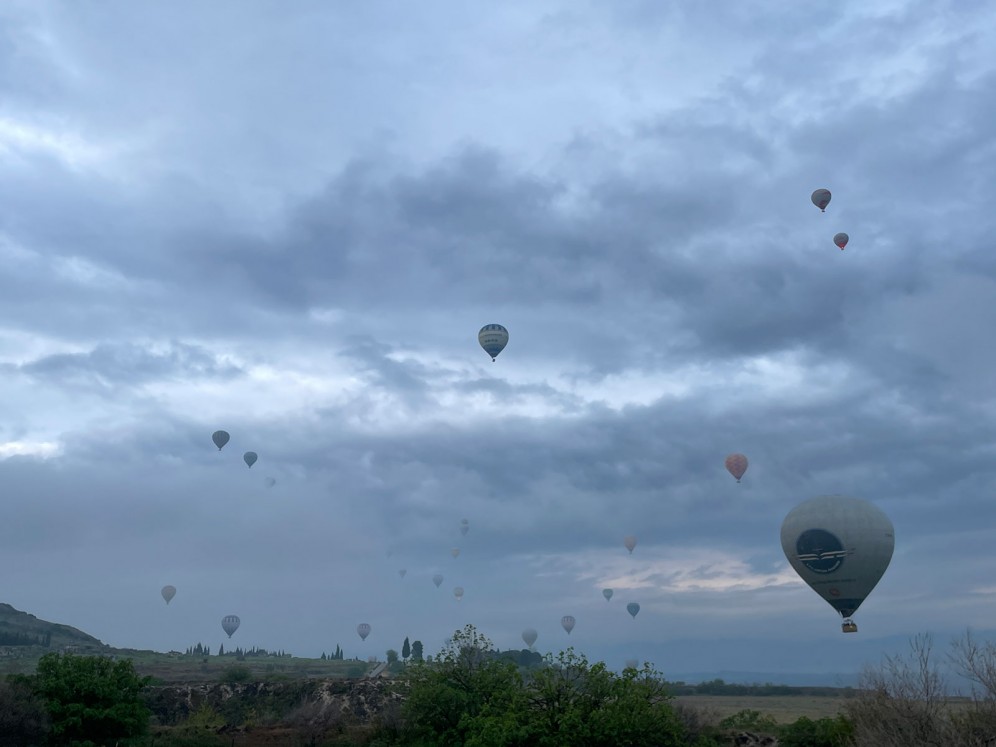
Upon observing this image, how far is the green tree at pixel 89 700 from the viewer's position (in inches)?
2276

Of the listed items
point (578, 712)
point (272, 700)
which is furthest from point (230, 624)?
point (578, 712)

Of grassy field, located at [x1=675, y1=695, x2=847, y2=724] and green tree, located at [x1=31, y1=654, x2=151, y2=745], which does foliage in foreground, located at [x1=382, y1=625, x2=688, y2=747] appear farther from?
grassy field, located at [x1=675, y1=695, x2=847, y2=724]

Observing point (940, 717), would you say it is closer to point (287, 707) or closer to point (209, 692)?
point (287, 707)

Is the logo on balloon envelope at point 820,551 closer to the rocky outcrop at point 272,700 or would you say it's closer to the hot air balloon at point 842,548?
the hot air balloon at point 842,548

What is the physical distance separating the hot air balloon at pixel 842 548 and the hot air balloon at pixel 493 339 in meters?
34.9

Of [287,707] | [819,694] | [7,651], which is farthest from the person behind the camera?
[7,651]

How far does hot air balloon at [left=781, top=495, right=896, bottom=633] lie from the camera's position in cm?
7112

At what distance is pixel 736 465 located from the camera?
9088 cm

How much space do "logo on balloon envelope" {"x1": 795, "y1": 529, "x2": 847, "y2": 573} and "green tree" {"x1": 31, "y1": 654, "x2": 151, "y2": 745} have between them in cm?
5048

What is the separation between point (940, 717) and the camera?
3956cm

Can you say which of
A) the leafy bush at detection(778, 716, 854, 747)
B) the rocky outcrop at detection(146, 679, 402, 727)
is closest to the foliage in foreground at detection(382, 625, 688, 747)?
the leafy bush at detection(778, 716, 854, 747)

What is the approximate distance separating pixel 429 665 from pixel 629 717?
859 inches

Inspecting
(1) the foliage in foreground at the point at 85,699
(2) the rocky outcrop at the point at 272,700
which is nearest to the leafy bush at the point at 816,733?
(2) the rocky outcrop at the point at 272,700

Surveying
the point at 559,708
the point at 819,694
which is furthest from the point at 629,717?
the point at 819,694
